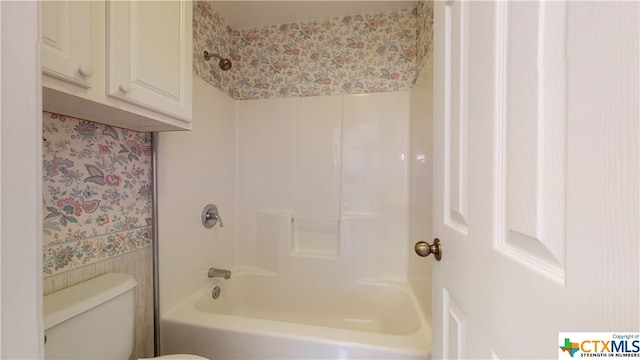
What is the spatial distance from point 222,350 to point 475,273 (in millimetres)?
1136

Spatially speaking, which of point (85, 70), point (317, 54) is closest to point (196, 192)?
point (85, 70)

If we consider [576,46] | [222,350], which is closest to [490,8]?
[576,46]

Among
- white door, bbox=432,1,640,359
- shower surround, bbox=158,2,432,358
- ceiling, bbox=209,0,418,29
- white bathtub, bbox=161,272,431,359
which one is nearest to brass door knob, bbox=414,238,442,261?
white door, bbox=432,1,640,359

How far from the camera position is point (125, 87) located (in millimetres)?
680

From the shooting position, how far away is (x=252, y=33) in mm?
1896

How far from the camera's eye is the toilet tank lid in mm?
708

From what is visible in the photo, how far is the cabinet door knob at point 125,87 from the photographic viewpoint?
2.21 feet

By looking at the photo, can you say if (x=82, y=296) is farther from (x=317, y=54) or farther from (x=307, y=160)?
(x=317, y=54)

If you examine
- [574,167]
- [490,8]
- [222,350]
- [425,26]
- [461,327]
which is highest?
[425,26]

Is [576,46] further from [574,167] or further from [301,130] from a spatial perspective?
[301,130]

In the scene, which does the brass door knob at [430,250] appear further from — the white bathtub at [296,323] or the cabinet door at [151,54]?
the cabinet door at [151,54]

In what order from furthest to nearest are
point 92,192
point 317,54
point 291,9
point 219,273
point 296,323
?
point 317,54, point 291,9, point 219,273, point 296,323, point 92,192

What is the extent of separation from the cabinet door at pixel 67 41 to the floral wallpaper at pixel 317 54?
1009mm

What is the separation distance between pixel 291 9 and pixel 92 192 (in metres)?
1.58
